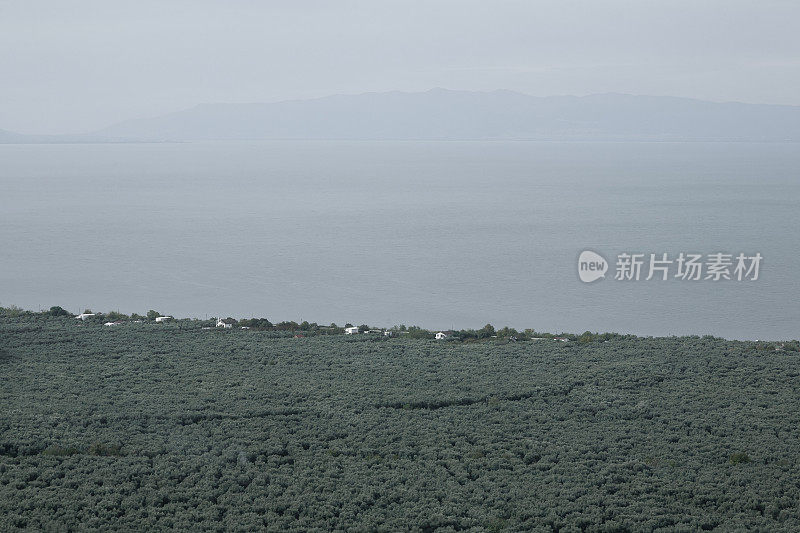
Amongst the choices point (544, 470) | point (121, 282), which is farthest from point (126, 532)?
point (121, 282)

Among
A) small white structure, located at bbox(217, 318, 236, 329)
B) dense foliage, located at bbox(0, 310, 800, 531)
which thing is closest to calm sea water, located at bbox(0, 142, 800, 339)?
small white structure, located at bbox(217, 318, 236, 329)

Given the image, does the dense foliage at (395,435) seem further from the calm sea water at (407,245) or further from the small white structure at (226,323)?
the calm sea water at (407,245)

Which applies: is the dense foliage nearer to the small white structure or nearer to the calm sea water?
the small white structure

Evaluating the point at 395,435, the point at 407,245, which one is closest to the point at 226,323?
the point at 395,435

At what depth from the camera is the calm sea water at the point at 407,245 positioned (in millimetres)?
32719

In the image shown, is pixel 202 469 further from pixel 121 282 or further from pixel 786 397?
pixel 121 282

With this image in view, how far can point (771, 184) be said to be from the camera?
264 feet

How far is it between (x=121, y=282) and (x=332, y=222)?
21.0 metres

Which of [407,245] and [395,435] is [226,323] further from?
[407,245]

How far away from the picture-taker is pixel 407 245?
4719 centimetres

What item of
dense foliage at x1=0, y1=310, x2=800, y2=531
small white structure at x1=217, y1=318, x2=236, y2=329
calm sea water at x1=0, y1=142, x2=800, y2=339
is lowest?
dense foliage at x1=0, y1=310, x2=800, y2=531

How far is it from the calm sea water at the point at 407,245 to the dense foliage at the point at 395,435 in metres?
13.9

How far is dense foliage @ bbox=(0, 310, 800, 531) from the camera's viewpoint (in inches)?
361

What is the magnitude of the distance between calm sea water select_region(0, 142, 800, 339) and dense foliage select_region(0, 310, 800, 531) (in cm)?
1393
